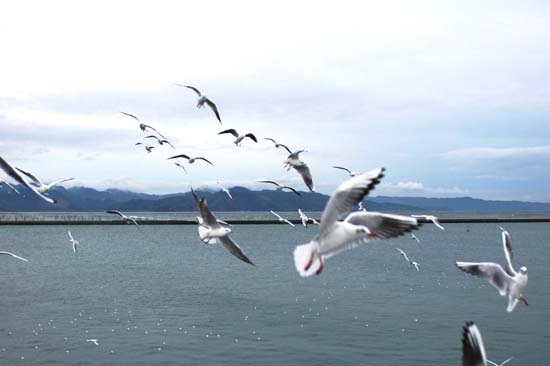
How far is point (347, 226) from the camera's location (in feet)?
27.2

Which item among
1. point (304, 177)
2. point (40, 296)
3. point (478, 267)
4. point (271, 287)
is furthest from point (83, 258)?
point (478, 267)

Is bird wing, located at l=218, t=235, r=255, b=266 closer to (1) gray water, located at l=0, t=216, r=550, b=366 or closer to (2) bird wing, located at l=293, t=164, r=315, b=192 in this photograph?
(2) bird wing, located at l=293, t=164, r=315, b=192

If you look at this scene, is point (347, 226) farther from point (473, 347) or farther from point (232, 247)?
point (232, 247)

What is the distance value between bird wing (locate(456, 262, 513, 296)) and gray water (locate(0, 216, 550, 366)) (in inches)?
770

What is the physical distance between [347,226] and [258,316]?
37.2 meters

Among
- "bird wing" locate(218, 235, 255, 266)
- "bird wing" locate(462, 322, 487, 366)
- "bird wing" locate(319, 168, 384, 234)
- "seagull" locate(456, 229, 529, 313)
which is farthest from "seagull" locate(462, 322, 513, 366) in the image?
"bird wing" locate(218, 235, 255, 266)

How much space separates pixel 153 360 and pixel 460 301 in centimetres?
3001

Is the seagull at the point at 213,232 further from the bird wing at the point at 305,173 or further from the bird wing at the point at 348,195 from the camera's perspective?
the bird wing at the point at 305,173

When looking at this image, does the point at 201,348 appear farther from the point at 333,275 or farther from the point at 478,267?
the point at 333,275

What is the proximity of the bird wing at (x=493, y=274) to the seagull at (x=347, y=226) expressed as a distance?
507 cm

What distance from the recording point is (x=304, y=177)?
65.4 ft

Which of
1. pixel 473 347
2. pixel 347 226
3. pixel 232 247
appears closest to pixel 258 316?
pixel 232 247

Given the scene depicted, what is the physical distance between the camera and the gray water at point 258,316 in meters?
33.5

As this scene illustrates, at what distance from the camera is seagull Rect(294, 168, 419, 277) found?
26.7ft
